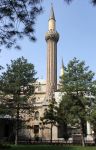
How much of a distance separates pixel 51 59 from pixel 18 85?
29.7m

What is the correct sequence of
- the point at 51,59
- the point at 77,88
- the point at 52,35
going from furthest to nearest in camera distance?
the point at 52,35, the point at 51,59, the point at 77,88

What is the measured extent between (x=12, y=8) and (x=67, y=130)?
5039cm

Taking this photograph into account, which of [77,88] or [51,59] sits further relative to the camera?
[51,59]

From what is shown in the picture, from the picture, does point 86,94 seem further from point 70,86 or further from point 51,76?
point 51,76

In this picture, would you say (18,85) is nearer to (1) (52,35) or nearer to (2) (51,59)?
(2) (51,59)

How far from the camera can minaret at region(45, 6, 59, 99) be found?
73.2 meters

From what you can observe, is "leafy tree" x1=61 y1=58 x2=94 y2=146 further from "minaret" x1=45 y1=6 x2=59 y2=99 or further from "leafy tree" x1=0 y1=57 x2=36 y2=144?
"minaret" x1=45 y1=6 x2=59 y2=99

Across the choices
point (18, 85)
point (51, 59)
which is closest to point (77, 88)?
point (18, 85)

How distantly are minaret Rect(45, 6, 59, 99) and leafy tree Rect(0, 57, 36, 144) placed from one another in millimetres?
24998

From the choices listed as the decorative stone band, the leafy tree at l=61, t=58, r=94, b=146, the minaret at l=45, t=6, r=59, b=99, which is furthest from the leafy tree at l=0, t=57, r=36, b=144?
the decorative stone band

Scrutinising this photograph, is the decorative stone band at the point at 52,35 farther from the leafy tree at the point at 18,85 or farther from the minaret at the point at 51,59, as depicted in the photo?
the leafy tree at the point at 18,85

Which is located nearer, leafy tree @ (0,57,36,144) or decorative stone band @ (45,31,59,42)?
leafy tree @ (0,57,36,144)

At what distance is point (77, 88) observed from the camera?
143 feet

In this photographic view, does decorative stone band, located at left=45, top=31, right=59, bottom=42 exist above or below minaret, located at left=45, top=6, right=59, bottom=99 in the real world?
above
